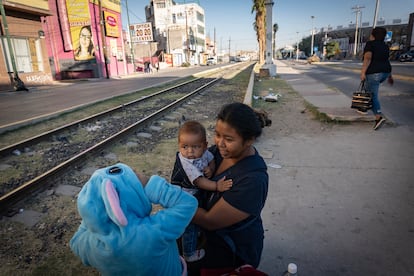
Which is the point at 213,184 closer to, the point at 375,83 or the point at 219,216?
the point at 219,216

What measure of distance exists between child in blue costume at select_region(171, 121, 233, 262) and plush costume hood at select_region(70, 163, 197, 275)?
504 mm

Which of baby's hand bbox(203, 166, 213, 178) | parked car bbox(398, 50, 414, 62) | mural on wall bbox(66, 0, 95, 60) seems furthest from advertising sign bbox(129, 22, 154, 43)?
baby's hand bbox(203, 166, 213, 178)

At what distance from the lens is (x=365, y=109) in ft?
21.6

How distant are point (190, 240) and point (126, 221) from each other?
2.75 feet

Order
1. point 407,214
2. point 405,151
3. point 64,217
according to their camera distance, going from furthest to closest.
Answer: point 405,151
point 64,217
point 407,214

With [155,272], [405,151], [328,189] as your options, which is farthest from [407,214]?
[155,272]

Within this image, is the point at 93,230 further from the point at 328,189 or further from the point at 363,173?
the point at 363,173

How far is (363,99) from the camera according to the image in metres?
6.52

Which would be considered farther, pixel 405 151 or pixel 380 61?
pixel 380 61

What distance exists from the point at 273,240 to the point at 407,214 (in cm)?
151

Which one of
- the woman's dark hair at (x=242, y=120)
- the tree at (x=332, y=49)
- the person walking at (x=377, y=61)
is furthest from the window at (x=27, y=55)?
the tree at (x=332, y=49)

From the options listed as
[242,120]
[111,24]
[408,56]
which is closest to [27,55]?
[111,24]

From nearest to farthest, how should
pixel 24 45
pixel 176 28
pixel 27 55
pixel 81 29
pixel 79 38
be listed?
pixel 24 45 < pixel 27 55 < pixel 81 29 < pixel 79 38 < pixel 176 28

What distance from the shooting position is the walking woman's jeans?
6.20 meters
